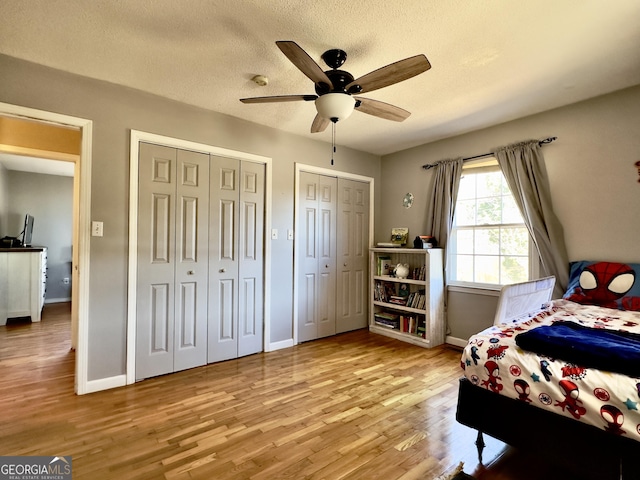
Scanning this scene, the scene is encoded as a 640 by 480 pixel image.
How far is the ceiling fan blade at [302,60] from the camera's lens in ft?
5.04

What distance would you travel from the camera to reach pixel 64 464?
1.65 m

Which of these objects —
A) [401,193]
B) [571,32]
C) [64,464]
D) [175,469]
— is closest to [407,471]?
[175,469]

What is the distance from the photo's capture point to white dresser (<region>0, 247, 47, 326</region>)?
443 centimetres

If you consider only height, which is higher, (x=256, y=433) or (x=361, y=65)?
(x=361, y=65)

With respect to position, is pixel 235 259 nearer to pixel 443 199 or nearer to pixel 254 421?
pixel 254 421

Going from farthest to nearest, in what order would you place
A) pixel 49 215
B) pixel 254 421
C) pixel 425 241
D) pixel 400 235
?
pixel 49 215
pixel 400 235
pixel 425 241
pixel 254 421

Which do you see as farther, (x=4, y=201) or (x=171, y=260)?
(x=4, y=201)

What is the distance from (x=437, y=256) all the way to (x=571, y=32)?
91.6 inches

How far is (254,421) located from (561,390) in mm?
1740

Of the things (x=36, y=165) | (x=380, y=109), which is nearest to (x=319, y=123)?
(x=380, y=109)

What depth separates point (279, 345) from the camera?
11.5ft

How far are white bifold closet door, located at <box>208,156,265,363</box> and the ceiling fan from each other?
1.30m

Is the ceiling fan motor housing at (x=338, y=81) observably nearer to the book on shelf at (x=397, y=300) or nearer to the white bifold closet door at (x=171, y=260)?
the white bifold closet door at (x=171, y=260)

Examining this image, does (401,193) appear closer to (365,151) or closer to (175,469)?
(365,151)
